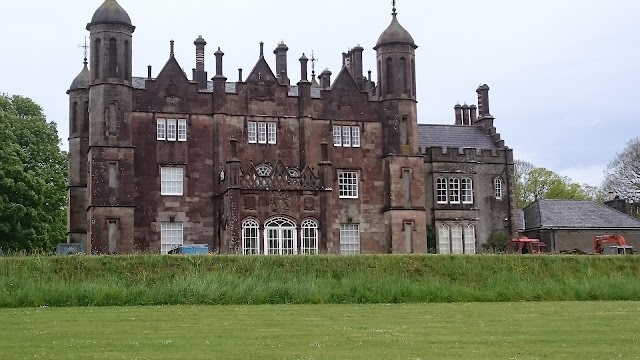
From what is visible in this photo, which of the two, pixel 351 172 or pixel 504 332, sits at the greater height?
pixel 351 172

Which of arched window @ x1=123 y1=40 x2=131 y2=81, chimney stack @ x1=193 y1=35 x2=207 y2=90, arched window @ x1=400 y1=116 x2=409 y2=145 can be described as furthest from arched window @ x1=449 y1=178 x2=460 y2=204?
arched window @ x1=123 y1=40 x2=131 y2=81

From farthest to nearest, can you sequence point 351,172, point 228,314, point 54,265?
point 351,172, point 54,265, point 228,314

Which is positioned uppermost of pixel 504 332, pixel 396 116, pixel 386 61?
pixel 386 61

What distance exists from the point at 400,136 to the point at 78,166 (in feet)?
60.6

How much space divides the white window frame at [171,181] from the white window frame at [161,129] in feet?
5.25

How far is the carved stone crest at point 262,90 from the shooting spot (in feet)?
165

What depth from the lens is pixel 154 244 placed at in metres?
47.3

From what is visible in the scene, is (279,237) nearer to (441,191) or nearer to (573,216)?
(441,191)

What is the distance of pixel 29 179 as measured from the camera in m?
52.8

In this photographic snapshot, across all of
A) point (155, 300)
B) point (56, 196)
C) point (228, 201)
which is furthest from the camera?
point (56, 196)

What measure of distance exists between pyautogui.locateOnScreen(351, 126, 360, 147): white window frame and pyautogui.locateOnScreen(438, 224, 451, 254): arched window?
8.22m

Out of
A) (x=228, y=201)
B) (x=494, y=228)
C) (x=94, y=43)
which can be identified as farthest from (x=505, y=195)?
(x=94, y=43)

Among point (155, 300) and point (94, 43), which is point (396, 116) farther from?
point (155, 300)

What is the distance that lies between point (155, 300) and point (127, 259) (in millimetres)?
4456
